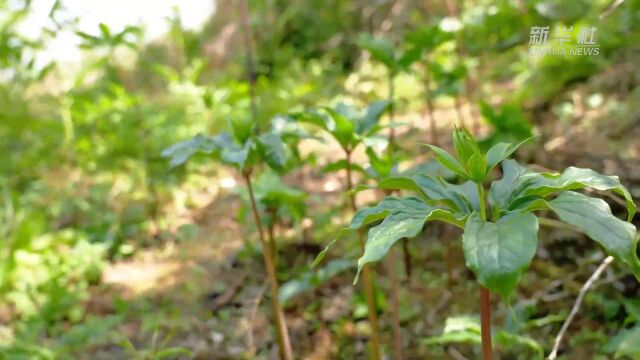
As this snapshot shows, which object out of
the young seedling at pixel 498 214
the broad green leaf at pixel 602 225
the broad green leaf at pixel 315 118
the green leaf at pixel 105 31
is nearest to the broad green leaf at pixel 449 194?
the young seedling at pixel 498 214

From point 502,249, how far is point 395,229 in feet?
0.71

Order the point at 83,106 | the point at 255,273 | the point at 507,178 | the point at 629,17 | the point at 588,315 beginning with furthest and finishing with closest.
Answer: the point at 83,106
the point at 629,17
the point at 255,273
the point at 588,315
the point at 507,178

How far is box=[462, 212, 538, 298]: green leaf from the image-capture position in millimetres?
817

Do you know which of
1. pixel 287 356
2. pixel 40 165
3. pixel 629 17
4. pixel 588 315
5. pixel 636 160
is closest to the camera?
pixel 287 356

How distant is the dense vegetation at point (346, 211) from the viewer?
1.17 metres

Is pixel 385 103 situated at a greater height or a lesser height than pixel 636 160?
greater

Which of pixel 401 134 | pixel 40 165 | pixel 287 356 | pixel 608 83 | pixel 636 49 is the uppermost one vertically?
pixel 636 49

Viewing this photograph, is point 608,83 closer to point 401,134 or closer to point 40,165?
point 401,134

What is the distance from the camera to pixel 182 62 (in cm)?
670

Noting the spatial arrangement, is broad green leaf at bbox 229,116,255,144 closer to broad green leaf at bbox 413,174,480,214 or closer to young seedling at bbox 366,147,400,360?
young seedling at bbox 366,147,400,360

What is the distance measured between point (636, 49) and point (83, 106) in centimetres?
423

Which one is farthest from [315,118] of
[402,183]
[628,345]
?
[628,345]

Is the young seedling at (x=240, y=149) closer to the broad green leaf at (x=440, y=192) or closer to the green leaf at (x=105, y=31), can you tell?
the broad green leaf at (x=440, y=192)

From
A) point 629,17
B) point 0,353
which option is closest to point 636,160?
point 629,17
